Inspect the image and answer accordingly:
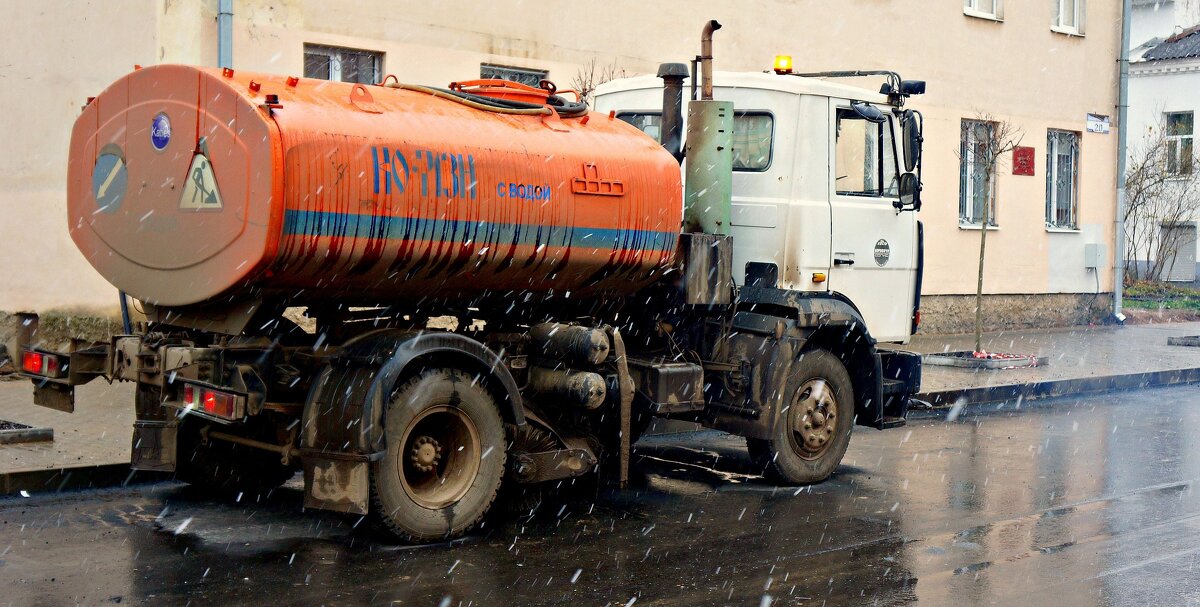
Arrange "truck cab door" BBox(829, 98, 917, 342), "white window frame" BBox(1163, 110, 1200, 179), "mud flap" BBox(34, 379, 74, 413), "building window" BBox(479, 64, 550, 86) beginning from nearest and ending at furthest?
1. "mud flap" BBox(34, 379, 74, 413)
2. "truck cab door" BBox(829, 98, 917, 342)
3. "building window" BBox(479, 64, 550, 86)
4. "white window frame" BBox(1163, 110, 1200, 179)

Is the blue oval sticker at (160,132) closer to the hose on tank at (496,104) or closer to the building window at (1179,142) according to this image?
the hose on tank at (496,104)

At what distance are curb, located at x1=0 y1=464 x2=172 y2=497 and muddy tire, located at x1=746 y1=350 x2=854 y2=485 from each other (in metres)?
3.86

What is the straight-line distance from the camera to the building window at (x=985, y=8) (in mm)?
21656

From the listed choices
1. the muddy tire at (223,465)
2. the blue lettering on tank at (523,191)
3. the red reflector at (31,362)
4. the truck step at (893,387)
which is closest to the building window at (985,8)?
the truck step at (893,387)

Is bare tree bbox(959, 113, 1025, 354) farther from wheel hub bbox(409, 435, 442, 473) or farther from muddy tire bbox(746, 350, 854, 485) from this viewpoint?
wheel hub bbox(409, 435, 442, 473)

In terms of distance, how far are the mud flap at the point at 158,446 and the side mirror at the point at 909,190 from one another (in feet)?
16.2

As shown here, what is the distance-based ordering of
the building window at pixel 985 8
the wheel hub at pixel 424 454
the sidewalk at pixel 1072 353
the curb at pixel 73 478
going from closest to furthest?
the wheel hub at pixel 424 454 < the curb at pixel 73 478 < the sidewalk at pixel 1072 353 < the building window at pixel 985 8

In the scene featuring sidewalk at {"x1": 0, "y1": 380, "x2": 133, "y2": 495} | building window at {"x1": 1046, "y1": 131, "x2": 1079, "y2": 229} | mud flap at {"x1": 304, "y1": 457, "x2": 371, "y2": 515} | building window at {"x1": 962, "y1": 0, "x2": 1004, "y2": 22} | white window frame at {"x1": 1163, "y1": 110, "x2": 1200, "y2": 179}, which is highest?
building window at {"x1": 962, "y1": 0, "x2": 1004, "y2": 22}

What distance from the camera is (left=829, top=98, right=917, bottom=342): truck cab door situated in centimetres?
888

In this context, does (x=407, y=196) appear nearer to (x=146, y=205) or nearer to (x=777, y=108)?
(x=146, y=205)

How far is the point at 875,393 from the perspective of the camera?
916 centimetres

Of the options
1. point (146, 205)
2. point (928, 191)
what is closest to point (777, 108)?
point (146, 205)

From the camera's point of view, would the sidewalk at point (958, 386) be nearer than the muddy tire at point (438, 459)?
No

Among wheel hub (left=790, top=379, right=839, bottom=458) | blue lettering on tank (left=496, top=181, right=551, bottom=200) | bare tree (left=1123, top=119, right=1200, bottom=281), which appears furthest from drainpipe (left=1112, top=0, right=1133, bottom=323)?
blue lettering on tank (left=496, top=181, right=551, bottom=200)
